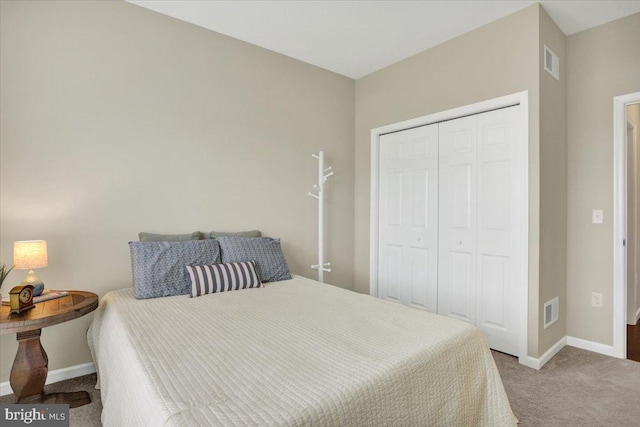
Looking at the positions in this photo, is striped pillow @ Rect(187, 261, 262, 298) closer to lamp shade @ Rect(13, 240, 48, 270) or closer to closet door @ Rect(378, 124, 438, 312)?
lamp shade @ Rect(13, 240, 48, 270)

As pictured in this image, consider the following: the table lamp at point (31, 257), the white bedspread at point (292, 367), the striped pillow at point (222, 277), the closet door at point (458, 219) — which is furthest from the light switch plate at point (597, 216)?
the table lamp at point (31, 257)

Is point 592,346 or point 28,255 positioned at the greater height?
point 28,255

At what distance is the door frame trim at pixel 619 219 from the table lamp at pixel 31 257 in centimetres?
395

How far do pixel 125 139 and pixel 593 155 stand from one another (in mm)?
3643

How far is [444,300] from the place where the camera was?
3.09m

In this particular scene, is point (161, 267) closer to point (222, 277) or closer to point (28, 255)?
point (222, 277)

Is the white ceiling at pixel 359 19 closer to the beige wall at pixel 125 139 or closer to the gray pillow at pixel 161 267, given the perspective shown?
the beige wall at pixel 125 139

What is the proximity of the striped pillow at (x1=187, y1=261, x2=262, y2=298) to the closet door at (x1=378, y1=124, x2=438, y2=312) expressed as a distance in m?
1.64

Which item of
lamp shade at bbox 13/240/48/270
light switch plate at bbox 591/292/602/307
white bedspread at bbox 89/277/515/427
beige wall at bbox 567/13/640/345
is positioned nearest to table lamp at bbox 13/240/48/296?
lamp shade at bbox 13/240/48/270

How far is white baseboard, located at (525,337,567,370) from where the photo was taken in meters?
2.43

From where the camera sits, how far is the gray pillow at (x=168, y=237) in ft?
7.95

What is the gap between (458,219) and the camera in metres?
2.98

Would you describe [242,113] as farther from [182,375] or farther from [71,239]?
[182,375]

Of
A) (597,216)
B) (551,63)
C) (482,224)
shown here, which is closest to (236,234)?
(482,224)
